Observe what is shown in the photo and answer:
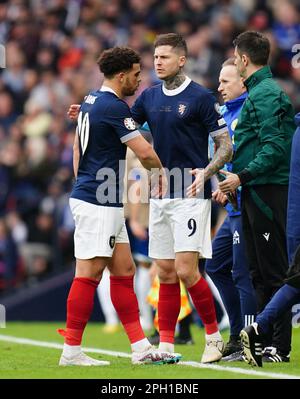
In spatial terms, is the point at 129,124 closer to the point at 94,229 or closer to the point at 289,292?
the point at 94,229

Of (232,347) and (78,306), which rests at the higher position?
(78,306)

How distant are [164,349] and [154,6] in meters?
11.1

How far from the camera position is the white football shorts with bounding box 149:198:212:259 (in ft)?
24.7

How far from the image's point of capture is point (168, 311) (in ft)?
25.5

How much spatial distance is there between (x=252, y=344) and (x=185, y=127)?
165cm

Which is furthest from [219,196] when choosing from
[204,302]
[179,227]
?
[204,302]

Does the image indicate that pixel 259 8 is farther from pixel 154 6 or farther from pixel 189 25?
pixel 154 6

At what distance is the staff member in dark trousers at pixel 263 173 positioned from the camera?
25.0 feet

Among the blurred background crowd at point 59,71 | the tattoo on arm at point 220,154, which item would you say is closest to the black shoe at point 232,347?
the tattoo on arm at point 220,154

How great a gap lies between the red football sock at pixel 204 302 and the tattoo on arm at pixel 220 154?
808 millimetres

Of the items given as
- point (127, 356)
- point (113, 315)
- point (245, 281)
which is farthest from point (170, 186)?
point (113, 315)

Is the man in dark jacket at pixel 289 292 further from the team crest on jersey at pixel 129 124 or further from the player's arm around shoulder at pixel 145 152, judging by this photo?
the team crest on jersey at pixel 129 124

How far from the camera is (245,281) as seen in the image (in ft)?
26.5

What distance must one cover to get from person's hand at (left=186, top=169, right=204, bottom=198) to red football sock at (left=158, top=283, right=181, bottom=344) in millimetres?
761
